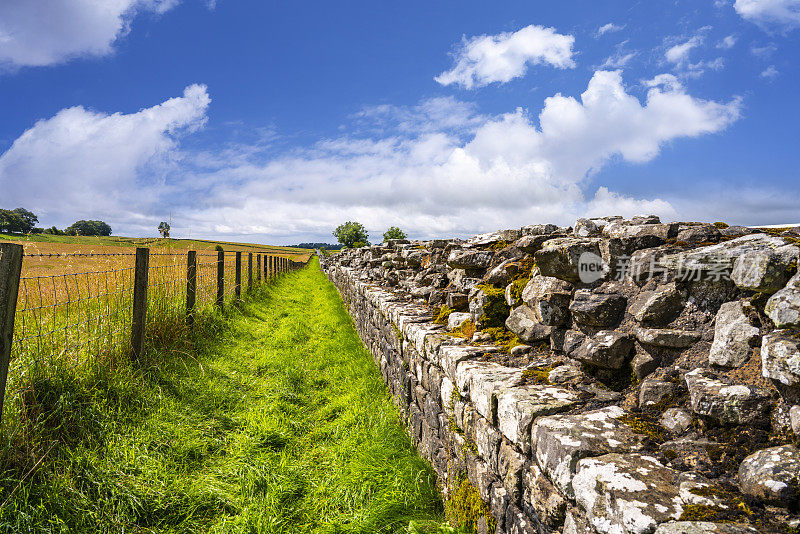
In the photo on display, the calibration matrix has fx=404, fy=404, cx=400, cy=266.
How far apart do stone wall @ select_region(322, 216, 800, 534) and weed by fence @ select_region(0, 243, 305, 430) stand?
11.1 ft

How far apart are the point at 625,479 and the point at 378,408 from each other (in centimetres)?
338

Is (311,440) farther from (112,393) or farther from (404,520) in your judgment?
(112,393)

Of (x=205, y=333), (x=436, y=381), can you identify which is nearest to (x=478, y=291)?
(x=436, y=381)

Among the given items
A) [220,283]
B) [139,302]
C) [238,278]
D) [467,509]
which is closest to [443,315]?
[467,509]

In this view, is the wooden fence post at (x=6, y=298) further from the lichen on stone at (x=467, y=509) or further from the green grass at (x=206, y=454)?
the lichen on stone at (x=467, y=509)

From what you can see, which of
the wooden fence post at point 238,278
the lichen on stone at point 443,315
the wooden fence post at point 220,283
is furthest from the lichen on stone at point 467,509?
the wooden fence post at point 238,278

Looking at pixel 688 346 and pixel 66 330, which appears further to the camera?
pixel 66 330

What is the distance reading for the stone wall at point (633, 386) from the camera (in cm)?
120

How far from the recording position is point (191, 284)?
7.40 m

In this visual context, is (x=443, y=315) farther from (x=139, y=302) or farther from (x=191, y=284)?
(x=191, y=284)

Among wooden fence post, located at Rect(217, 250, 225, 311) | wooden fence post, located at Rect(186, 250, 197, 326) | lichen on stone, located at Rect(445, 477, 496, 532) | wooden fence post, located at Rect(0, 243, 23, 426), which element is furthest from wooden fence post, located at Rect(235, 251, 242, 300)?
lichen on stone, located at Rect(445, 477, 496, 532)

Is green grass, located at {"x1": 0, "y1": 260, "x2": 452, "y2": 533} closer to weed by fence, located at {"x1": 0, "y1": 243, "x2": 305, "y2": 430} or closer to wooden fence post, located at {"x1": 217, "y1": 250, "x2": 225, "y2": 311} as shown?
weed by fence, located at {"x1": 0, "y1": 243, "x2": 305, "y2": 430}

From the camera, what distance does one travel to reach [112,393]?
13.9 ft

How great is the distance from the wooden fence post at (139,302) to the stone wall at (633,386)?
14.1 feet
